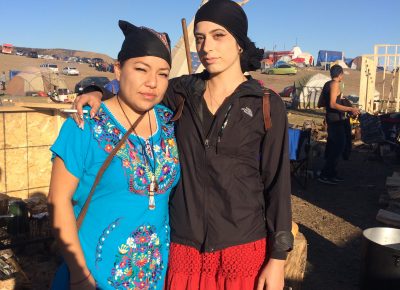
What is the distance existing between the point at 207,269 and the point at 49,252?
10.7 ft

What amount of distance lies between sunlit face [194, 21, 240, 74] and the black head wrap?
1.0 inches

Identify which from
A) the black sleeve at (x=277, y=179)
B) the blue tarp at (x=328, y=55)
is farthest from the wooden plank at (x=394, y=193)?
the blue tarp at (x=328, y=55)

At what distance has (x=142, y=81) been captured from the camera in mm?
2072

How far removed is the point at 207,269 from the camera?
7.51 ft

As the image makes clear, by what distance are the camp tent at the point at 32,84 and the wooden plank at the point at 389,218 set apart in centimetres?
2623

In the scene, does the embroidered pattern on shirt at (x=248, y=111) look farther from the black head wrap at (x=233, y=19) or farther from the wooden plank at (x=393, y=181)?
the wooden plank at (x=393, y=181)

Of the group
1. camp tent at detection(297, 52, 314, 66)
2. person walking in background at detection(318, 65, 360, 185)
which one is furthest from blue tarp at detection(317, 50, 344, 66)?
person walking in background at detection(318, 65, 360, 185)

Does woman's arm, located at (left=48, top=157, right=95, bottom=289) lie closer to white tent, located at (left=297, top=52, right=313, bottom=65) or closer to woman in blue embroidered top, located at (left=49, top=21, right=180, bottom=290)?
woman in blue embroidered top, located at (left=49, top=21, right=180, bottom=290)

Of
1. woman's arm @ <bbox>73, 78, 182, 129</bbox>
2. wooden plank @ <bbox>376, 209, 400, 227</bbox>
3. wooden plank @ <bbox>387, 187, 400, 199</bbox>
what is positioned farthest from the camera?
wooden plank @ <bbox>387, 187, 400, 199</bbox>

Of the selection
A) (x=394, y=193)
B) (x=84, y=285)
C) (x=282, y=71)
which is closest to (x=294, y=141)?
(x=394, y=193)

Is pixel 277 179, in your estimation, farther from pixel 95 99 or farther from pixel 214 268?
pixel 95 99

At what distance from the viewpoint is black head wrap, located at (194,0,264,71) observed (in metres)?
2.23

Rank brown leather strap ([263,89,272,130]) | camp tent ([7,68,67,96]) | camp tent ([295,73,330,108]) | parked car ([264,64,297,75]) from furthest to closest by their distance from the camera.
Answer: parked car ([264,64,297,75])
camp tent ([7,68,67,96])
camp tent ([295,73,330,108])
brown leather strap ([263,89,272,130])

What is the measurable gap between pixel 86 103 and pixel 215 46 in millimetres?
714
